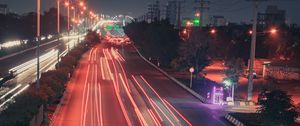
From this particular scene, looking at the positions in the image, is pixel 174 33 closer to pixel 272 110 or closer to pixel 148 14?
pixel 272 110

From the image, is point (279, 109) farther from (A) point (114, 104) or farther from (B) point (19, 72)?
(B) point (19, 72)

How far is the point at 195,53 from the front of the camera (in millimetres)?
53906

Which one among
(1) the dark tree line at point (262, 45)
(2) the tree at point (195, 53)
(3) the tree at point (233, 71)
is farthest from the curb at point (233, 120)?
(1) the dark tree line at point (262, 45)

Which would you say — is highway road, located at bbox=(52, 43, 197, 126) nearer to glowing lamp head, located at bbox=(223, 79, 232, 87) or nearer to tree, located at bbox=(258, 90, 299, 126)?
glowing lamp head, located at bbox=(223, 79, 232, 87)

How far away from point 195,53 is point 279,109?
2905cm

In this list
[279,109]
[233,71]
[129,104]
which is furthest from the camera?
[233,71]

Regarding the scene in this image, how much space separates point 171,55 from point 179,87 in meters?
22.5

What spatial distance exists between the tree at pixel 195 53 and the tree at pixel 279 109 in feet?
92.6

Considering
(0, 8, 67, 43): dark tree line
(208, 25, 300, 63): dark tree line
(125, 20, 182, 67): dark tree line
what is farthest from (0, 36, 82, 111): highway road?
(0, 8, 67, 43): dark tree line

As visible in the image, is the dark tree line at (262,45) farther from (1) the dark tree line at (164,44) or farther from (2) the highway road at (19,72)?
(2) the highway road at (19,72)

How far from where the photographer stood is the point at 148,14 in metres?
178

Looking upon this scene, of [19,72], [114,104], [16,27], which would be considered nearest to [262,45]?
[19,72]

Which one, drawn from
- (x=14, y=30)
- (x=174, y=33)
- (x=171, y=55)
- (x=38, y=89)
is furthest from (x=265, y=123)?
(x=14, y=30)

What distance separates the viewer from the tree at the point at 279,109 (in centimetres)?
2512
